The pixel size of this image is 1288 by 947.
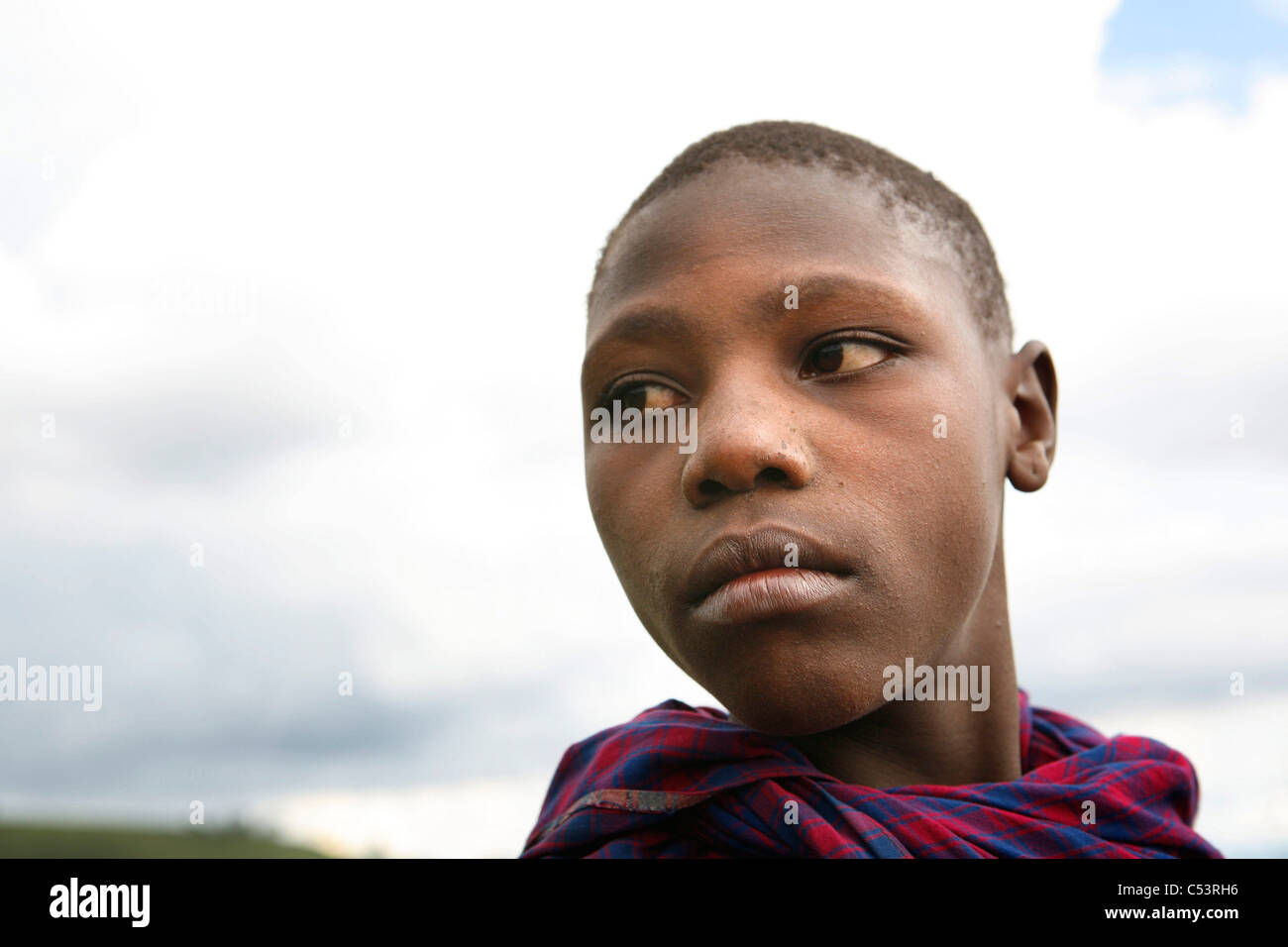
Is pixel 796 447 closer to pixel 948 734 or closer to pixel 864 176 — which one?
pixel 864 176

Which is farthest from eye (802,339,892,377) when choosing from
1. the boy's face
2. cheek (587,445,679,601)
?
cheek (587,445,679,601)

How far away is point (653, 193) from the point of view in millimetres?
3020

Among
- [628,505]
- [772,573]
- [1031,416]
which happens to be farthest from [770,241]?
[1031,416]

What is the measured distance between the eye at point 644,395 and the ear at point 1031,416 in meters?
0.98

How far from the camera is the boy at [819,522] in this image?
2.39 metres

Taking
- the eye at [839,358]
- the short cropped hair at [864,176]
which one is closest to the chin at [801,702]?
the eye at [839,358]

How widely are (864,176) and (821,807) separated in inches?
63.0

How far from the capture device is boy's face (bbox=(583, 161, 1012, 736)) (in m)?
2.38

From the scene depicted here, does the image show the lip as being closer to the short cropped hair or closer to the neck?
the neck

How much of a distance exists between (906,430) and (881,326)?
0.85ft

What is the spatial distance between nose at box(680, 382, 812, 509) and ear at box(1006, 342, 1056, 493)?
3.01 ft

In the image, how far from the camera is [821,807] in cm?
254
